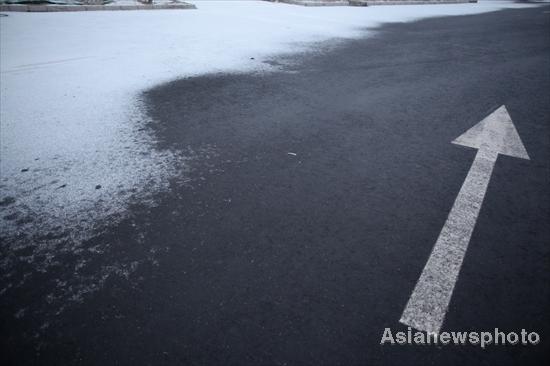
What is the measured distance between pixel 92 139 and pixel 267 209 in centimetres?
222

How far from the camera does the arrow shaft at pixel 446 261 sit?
6.03ft

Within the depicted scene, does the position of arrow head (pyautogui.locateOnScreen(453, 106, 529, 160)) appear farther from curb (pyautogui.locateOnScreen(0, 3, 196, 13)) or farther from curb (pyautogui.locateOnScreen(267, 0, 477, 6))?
curb (pyautogui.locateOnScreen(267, 0, 477, 6))

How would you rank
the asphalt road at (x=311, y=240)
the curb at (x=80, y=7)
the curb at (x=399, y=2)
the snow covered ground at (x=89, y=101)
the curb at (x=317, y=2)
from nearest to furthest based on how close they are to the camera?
1. the asphalt road at (x=311, y=240)
2. the snow covered ground at (x=89, y=101)
3. the curb at (x=80, y=7)
4. the curb at (x=317, y=2)
5. the curb at (x=399, y=2)

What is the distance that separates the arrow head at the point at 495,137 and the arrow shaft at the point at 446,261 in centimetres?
59

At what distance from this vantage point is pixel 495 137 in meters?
3.79

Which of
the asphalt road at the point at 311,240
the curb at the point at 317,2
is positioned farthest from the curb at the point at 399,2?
the asphalt road at the point at 311,240

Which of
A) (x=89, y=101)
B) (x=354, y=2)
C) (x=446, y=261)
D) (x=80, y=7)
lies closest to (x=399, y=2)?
(x=354, y=2)

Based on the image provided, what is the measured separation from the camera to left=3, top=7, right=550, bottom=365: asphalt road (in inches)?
66.1

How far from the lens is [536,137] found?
12.6ft

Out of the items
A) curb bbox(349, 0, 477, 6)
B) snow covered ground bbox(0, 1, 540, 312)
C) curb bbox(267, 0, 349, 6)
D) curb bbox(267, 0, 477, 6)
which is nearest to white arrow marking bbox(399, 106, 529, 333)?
snow covered ground bbox(0, 1, 540, 312)

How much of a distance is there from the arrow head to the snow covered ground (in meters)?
Result: 3.21

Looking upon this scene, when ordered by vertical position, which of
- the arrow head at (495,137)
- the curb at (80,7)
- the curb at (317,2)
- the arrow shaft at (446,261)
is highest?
the curb at (317,2)

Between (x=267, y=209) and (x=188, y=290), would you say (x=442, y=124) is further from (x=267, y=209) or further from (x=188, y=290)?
(x=188, y=290)

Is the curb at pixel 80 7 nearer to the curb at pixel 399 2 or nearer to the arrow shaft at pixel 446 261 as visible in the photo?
the curb at pixel 399 2
